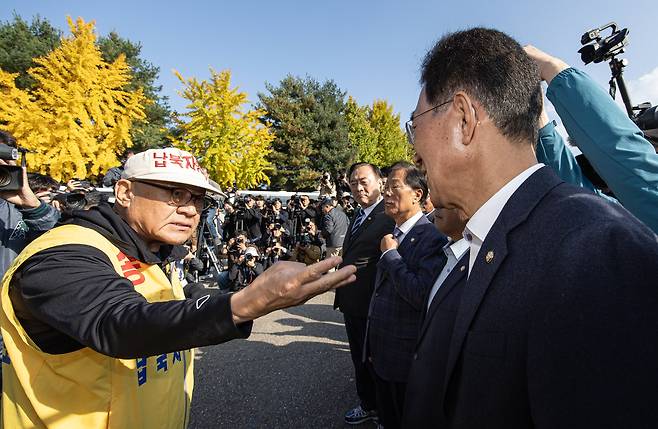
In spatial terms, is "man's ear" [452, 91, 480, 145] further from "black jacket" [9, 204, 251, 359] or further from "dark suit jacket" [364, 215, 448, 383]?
"dark suit jacket" [364, 215, 448, 383]

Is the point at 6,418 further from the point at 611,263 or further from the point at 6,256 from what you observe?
the point at 611,263

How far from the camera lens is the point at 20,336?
1.40 metres

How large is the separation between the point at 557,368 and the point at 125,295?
1219 mm

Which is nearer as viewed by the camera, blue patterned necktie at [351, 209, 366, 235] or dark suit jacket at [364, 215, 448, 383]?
dark suit jacket at [364, 215, 448, 383]

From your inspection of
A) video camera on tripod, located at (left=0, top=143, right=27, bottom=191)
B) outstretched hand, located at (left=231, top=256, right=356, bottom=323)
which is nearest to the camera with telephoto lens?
video camera on tripod, located at (left=0, top=143, right=27, bottom=191)

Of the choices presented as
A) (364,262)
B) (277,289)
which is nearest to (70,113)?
(364,262)

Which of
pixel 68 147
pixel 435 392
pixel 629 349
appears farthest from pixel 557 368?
pixel 68 147

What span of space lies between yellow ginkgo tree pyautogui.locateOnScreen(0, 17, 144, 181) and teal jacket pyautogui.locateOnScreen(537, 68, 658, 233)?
63.5ft

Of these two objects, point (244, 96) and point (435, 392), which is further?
point (244, 96)

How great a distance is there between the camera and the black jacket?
1.03m

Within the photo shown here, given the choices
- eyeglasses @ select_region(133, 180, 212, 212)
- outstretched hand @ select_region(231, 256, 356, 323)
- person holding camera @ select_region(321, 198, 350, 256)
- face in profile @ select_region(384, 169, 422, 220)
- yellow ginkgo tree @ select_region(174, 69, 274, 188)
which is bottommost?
person holding camera @ select_region(321, 198, 350, 256)

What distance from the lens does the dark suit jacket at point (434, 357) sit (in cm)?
135

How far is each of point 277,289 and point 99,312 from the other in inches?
23.5

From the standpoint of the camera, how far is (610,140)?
1.20 m
